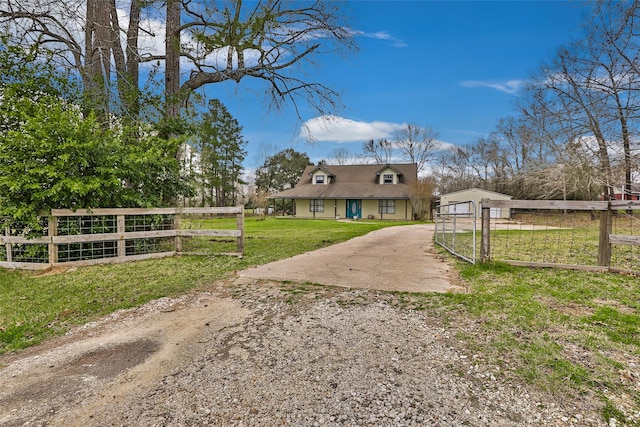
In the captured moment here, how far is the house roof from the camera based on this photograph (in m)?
30.1

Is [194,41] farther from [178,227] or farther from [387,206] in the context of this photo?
[387,206]

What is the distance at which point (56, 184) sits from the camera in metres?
6.25

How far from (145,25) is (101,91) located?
4115 mm

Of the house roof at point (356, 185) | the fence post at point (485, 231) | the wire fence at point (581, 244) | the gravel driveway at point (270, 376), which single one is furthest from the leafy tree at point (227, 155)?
the gravel driveway at point (270, 376)

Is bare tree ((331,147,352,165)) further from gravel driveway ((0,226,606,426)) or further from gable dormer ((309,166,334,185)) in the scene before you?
gravel driveway ((0,226,606,426))

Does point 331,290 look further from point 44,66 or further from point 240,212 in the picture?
point 44,66

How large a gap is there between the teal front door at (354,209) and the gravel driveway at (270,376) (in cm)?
2698

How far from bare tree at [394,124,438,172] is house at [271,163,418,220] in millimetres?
12652

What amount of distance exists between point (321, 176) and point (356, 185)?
392 centimetres

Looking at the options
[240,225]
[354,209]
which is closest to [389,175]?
[354,209]

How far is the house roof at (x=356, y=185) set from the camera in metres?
30.1

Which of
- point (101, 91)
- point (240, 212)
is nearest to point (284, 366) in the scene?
point (240, 212)

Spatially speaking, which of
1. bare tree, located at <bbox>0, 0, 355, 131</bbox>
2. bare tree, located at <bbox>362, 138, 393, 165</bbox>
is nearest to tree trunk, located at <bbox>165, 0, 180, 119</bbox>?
bare tree, located at <bbox>0, 0, 355, 131</bbox>

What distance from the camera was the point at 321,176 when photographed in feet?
110
